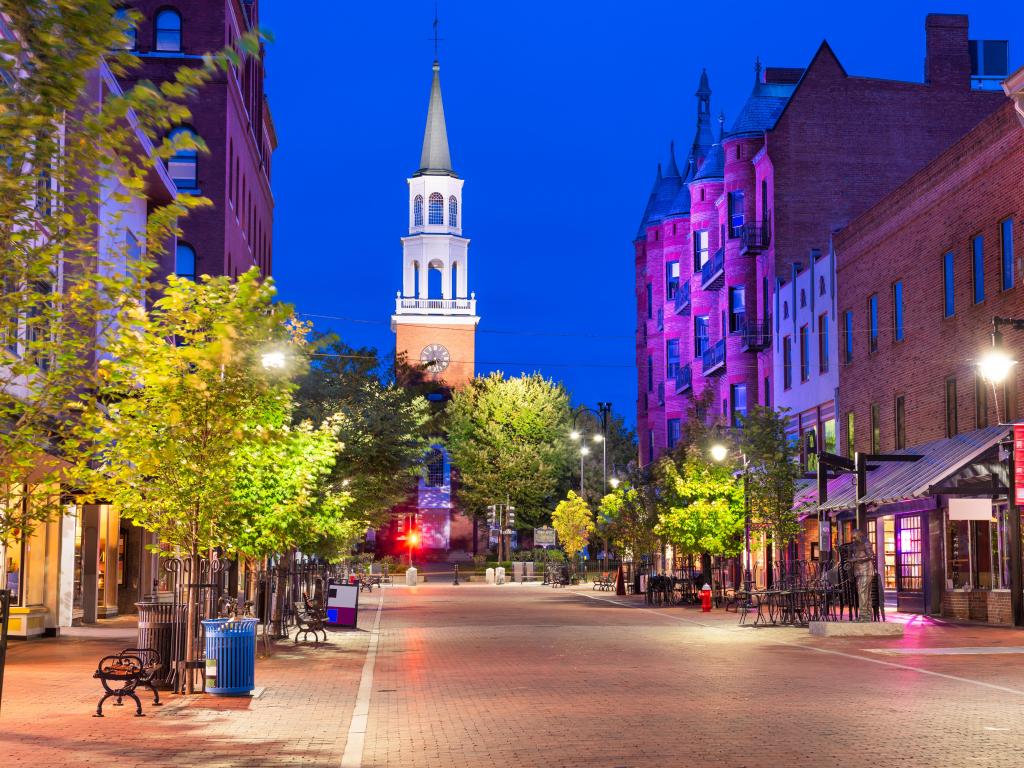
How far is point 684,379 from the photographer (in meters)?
70.9

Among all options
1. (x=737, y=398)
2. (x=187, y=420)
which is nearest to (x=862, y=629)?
(x=187, y=420)

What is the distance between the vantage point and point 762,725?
1486 centimetres

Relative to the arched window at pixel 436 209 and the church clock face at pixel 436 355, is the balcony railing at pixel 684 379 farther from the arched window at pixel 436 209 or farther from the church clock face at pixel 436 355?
the arched window at pixel 436 209

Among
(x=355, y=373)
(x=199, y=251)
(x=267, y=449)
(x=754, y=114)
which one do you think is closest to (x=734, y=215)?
(x=754, y=114)

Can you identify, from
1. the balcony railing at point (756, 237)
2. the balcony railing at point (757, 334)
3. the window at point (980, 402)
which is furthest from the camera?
the balcony railing at point (757, 334)

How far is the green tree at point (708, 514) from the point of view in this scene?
46.1m

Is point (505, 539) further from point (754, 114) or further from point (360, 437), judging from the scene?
point (360, 437)

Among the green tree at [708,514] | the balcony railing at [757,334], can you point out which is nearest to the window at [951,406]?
the green tree at [708,514]

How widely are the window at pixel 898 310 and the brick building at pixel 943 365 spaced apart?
0.21 ft

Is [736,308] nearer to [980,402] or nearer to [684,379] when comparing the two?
[684,379]

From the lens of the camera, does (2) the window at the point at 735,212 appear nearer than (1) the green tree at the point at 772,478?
No

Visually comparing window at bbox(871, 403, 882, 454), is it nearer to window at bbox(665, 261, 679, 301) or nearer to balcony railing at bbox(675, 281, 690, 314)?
balcony railing at bbox(675, 281, 690, 314)

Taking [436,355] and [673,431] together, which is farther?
[436,355]

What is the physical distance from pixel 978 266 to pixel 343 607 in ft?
56.0
